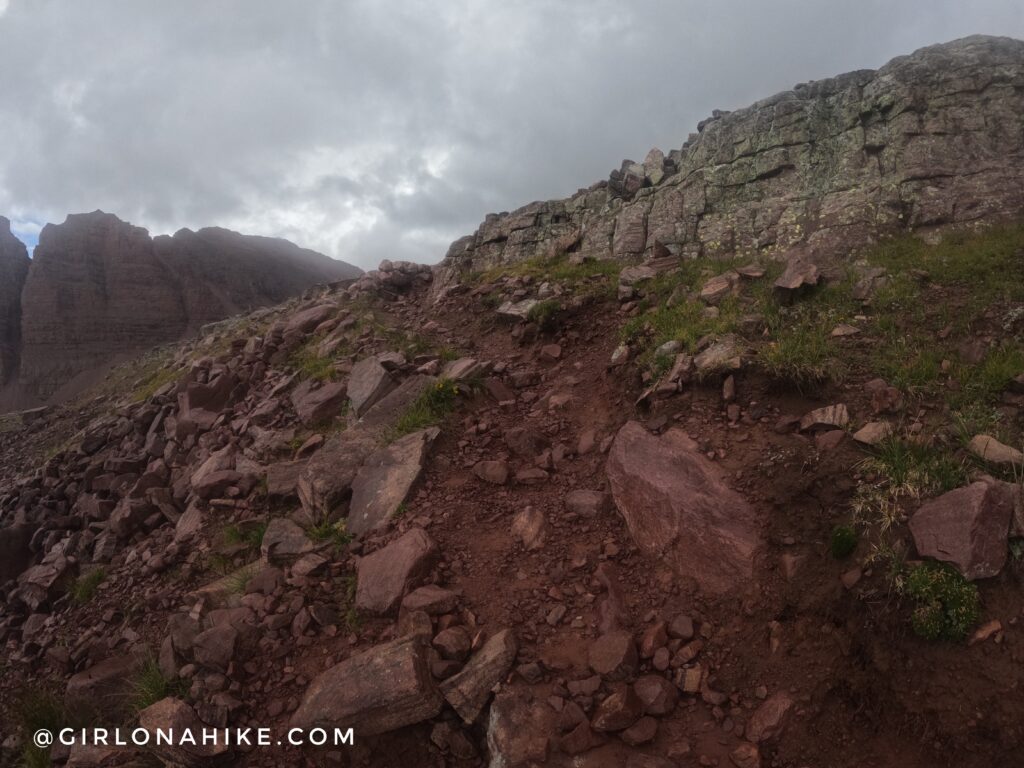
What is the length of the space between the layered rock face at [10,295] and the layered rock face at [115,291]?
1.40 metres

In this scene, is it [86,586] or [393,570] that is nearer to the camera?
[393,570]

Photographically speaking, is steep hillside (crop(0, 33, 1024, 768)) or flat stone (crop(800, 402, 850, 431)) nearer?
steep hillside (crop(0, 33, 1024, 768))

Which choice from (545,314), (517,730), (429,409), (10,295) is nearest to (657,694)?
(517,730)

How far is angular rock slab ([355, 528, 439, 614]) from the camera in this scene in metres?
5.33

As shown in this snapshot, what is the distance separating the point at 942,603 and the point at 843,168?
33.2 feet

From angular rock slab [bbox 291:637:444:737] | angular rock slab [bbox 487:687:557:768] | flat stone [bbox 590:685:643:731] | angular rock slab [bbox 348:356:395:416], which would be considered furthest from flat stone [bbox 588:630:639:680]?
angular rock slab [bbox 348:356:395:416]

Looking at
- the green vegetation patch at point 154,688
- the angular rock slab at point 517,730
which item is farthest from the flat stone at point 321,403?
the angular rock slab at point 517,730

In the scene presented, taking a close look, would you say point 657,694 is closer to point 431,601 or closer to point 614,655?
point 614,655

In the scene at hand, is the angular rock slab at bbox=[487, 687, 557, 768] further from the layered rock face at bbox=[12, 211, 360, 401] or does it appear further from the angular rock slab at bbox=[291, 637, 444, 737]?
the layered rock face at bbox=[12, 211, 360, 401]

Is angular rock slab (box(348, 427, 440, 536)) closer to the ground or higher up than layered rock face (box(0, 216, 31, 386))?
closer to the ground

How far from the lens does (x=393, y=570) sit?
5.54m

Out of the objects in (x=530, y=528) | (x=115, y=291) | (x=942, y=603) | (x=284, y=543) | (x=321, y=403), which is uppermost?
(x=115, y=291)

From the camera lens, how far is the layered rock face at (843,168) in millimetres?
10172

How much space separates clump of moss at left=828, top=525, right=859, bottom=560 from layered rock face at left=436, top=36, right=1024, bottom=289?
7.04m
